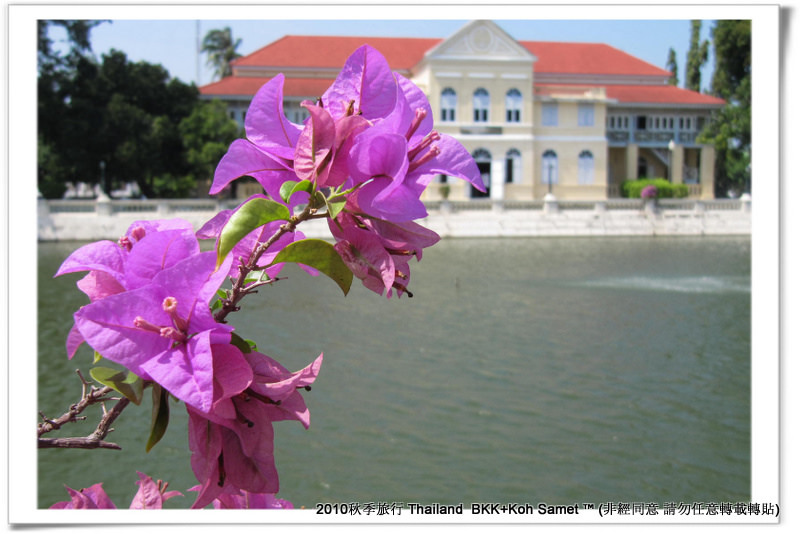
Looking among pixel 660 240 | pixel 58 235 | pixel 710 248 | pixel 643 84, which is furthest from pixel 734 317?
pixel 643 84

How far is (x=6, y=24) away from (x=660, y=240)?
64.1 ft

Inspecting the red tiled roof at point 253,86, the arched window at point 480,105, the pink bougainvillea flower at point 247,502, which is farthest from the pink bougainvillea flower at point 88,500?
the arched window at point 480,105

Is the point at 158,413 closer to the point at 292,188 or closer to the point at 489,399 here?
the point at 292,188

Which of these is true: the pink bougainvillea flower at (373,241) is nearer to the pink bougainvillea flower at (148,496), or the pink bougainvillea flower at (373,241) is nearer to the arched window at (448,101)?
the pink bougainvillea flower at (148,496)

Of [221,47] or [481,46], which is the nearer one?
[481,46]

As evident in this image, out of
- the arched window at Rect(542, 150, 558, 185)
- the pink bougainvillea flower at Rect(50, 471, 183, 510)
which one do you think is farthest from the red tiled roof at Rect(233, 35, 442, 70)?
the pink bougainvillea flower at Rect(50, 471, 183, 510)

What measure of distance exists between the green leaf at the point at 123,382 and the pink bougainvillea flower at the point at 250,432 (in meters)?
0.04

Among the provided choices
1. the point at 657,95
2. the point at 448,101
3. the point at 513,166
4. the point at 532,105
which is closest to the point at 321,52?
the point at 448,101

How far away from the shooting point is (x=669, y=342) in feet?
26.1

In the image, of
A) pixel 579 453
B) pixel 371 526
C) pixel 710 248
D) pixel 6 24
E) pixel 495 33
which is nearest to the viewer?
pixel 371 526

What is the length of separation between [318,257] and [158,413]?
6.1 inches

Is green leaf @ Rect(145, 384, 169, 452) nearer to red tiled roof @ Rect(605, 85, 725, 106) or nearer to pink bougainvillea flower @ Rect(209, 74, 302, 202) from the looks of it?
pink bougainvillea flower @ Rect(209, 74, 302, 202)

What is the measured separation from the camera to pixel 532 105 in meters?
24.7

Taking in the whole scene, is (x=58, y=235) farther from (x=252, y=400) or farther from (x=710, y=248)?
(x=252, y=400)
